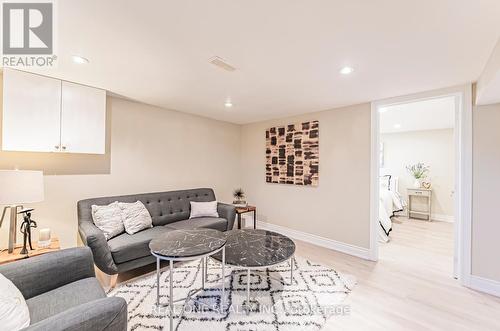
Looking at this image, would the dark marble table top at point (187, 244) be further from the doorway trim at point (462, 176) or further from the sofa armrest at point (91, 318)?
the doorway trim at point (462, 176)

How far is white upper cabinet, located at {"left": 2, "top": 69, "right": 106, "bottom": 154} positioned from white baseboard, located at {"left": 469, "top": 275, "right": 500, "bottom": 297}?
454 cm

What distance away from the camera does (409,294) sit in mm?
2275

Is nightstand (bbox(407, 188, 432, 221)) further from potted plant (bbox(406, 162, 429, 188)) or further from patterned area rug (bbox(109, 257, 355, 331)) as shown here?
patterned area rug (bbox(109, 257, 355, 331))

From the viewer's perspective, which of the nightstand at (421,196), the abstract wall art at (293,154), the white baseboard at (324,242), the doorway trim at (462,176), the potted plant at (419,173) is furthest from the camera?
the potted plant at (419,173)

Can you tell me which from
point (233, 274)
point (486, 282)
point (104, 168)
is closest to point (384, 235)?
point (486, 282)

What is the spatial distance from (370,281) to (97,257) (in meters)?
2.96

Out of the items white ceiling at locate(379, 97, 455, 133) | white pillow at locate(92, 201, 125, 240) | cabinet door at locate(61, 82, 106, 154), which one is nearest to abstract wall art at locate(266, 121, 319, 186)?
white ceiling at locate(379, 97, 455, 133)

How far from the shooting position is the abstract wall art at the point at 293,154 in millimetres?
3758

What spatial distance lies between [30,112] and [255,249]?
2709mm

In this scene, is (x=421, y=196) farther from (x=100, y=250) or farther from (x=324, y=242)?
(x=100, y=250)

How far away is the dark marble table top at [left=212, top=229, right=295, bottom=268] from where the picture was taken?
6.51 feet

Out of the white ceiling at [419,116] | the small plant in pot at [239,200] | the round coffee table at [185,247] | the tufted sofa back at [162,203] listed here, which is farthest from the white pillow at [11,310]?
the white ceiling at [419,116]

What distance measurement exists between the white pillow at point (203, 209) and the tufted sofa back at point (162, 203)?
121 millimetres

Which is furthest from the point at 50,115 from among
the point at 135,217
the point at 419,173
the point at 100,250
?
the point at 419,173
